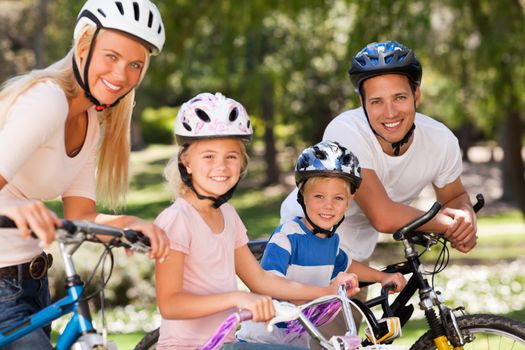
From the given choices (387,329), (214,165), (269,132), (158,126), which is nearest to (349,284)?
(387,329)

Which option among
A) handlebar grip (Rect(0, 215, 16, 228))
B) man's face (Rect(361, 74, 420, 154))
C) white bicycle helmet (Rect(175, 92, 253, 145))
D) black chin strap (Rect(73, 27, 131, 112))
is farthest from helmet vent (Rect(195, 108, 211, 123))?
man's face (Rect(361, 74, 420, 154))

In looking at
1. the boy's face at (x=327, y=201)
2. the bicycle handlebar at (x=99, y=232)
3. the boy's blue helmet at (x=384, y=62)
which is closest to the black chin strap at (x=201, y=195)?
the bicycle handlebar at (x=99, y=232)

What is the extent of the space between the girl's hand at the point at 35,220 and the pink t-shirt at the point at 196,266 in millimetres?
698

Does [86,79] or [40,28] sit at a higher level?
[40,28]

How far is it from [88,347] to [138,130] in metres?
46.2

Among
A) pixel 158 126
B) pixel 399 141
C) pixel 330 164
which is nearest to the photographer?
pixel 330 164

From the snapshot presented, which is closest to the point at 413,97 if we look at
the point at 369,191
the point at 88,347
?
the point at 369,191

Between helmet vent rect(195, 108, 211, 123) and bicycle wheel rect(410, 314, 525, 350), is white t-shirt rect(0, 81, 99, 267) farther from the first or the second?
Result: bicycle wheel rect(410, 314, 525, 350)

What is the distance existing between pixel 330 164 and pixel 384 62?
722 millimetres

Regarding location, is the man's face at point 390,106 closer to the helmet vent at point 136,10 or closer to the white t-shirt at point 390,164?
the white t-shirt at point 390,164

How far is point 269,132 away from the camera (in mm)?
31469

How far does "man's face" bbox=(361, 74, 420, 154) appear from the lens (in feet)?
15.0

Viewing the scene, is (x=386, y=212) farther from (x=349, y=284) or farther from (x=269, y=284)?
(x=269, y=284)

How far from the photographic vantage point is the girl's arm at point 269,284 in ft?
12.6
